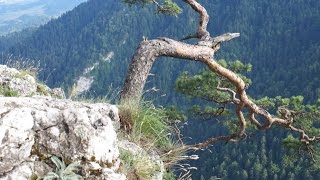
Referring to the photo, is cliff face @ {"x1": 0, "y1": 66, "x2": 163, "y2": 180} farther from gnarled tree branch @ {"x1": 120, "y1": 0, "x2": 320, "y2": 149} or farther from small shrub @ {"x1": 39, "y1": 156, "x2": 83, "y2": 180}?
gnarled tree branch @ {"x1": 120, "y1": 0, "x2": 320, "y2": 149}

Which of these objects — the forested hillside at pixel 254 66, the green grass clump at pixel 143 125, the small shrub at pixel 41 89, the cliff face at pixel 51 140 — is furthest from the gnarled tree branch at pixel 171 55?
the forested hillside at pixel 254 66

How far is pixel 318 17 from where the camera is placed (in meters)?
168

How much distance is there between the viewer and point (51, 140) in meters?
3.62

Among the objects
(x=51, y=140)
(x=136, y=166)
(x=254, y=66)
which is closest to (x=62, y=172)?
(x=51, y=140)

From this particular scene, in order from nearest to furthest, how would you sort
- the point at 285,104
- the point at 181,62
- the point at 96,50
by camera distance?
the point at 285,104 < the point at 181,62 < the point at 96,50

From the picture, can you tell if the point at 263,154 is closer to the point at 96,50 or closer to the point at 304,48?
the point at 304,48

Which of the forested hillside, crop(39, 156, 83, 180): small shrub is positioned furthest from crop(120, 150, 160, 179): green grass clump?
the forested hillside

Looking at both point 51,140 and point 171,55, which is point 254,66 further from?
point 51,140

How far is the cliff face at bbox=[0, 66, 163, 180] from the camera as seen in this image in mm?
3377

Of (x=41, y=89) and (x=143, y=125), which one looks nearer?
(x=143, y=125)

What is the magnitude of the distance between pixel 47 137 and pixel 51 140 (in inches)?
1.5

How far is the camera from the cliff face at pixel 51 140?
3.38 meters

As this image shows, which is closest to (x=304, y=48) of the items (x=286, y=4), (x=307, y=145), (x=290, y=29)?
(x=290, y=29)

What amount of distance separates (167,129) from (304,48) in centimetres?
15785
